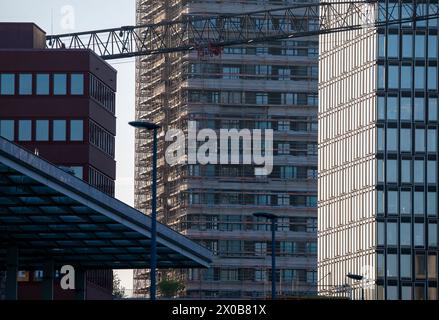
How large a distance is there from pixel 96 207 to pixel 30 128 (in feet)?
185

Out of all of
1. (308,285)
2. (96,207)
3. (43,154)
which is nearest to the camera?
(96,207)

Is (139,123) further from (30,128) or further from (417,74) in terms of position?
(417,74)

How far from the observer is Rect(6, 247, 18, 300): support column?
8025 cm

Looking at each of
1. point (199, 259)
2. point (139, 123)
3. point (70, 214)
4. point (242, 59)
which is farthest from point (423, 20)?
point (139, 123)

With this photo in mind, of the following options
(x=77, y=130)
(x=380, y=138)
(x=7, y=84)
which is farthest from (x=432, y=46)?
(x=7, y=84)

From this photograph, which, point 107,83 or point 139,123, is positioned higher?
point 107,83

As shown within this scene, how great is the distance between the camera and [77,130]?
12762 centimetres

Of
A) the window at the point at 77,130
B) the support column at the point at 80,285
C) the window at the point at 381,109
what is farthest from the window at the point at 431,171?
the support column at the point at 80,285

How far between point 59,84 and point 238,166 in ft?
187

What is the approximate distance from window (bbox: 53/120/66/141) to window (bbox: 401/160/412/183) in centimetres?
2933

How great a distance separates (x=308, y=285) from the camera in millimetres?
178125

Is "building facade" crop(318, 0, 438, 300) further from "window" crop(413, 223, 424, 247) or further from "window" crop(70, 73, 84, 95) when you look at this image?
"window" crop(70, 73, 84, 95)

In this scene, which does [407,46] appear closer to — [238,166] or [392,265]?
[392,265]
